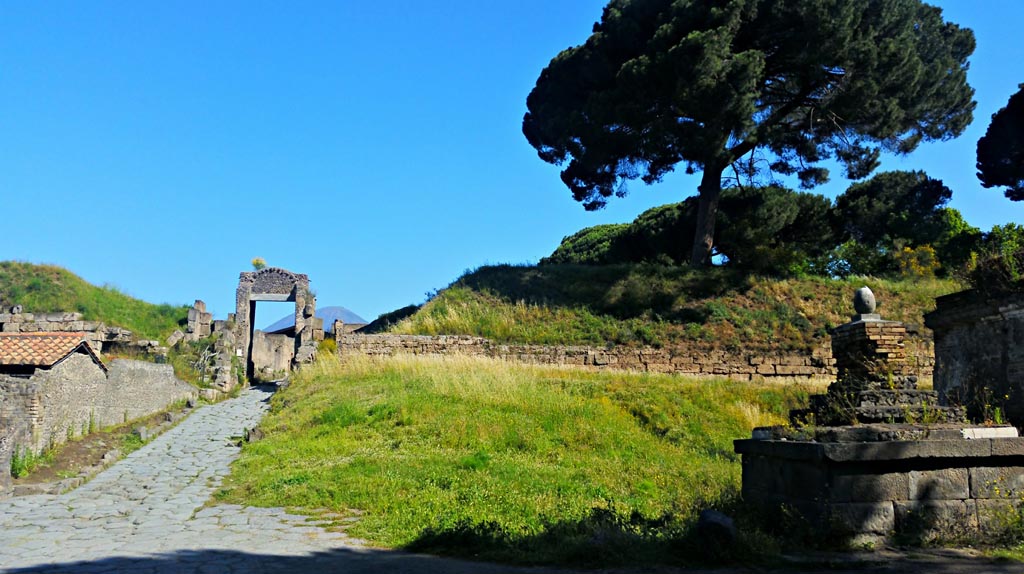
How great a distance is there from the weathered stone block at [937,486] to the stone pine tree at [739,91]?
19.7 metres

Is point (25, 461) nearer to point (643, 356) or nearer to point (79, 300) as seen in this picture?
point (643, 356)

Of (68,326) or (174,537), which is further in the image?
(68,326)

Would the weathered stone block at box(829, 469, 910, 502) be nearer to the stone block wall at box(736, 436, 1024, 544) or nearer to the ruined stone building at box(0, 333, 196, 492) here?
the stone block wall at box(736, 436, 1024, 544)

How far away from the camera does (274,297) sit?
123 ft

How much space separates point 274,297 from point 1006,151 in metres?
34.7

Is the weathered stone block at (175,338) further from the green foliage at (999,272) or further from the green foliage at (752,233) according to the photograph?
the green foliage at (999,272)

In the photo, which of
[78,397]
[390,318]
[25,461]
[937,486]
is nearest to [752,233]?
[390,318]

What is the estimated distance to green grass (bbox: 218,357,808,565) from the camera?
639 centimetres

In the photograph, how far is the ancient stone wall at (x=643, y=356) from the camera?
22.2m

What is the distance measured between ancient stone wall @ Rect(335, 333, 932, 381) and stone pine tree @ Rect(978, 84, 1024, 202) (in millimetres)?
15606

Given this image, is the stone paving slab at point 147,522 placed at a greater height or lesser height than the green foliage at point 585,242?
lesser

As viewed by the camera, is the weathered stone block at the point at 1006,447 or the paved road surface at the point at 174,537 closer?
the paved road surface at the point at 174,537

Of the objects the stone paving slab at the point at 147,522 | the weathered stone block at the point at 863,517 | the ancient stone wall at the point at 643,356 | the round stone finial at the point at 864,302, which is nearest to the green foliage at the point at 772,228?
the ancient stone wall at the point at 643,356

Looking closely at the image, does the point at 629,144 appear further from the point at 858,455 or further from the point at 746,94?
the point at 858,455
